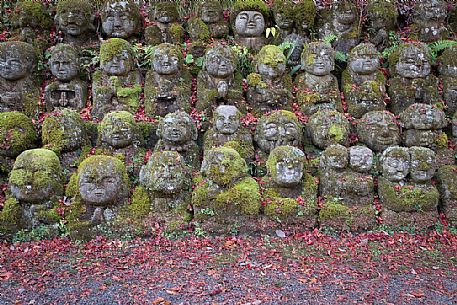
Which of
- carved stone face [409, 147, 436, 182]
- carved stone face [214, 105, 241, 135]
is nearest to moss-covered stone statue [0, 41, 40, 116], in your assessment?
carved stone face [214, 105, 241, 135]

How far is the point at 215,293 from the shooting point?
5.29 meters

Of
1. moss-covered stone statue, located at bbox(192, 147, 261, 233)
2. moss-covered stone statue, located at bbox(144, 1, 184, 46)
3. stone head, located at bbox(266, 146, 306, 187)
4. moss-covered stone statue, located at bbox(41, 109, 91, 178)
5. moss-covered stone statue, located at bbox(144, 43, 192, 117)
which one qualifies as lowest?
moss-covered stone statue, located at bbox(192, 147, 261, 233)

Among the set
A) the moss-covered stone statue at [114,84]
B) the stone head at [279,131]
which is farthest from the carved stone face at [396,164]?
the moss-covered stone statue at [114,84]

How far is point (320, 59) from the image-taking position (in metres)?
10.0

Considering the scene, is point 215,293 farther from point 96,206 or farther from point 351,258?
point 96,206

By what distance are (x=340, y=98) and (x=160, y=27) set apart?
503 cm

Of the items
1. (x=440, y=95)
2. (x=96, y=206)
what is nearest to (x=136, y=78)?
(x=96, y=206)

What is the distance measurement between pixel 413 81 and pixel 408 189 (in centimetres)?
375

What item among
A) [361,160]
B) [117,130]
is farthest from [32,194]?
[361,160]

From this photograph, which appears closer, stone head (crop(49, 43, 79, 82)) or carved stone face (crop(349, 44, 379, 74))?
stone head (crop(49, 43, 79, 82))

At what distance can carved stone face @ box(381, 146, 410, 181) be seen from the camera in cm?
754

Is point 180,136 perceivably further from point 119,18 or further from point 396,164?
point 119,18

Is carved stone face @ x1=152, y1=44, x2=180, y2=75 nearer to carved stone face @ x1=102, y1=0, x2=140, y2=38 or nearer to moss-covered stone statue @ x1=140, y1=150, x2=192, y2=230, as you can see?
carved stone face @ x1=102, y1=0, x2=140, y2=38

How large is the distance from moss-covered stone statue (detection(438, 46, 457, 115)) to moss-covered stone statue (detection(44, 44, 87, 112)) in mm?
8234
